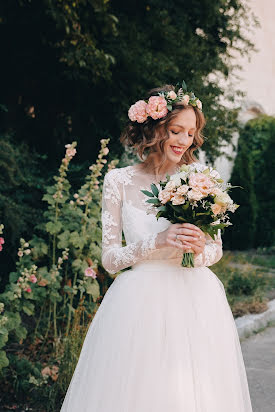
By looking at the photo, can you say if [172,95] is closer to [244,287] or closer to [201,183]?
[201,183]

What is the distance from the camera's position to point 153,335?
2211 millimetres

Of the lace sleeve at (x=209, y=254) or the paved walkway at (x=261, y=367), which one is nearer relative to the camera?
the lace sleeve at (x=209, y=254)

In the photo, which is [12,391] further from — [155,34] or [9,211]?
[155,34]

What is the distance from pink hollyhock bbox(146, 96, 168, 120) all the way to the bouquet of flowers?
0.40 m

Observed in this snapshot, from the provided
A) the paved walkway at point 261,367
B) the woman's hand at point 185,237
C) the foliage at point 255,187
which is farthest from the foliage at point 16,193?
the foliage at point 255,187

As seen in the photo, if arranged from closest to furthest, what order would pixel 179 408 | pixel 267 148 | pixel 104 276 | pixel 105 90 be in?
pixel 179 408 < pixel 104 276 < pixel 105 90 < pixel 267 148

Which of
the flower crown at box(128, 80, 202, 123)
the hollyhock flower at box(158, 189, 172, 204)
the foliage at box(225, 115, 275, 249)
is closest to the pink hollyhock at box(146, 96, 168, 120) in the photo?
the flower crown at box(128, 80, 202, 123)

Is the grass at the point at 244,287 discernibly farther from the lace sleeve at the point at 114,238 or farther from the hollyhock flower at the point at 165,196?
the hollyhock flower at the point at 165,196

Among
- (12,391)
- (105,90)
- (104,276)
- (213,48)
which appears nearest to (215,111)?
(213,48)

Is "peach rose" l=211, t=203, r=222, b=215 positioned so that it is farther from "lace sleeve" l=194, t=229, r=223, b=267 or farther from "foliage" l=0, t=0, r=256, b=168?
"foliage" l=0, t=0, r=256, b=168

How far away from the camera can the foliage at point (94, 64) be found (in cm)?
540

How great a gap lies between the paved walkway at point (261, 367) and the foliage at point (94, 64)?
271 centimetres

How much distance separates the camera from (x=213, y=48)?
741 cm

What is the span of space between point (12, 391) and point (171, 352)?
1.84m
